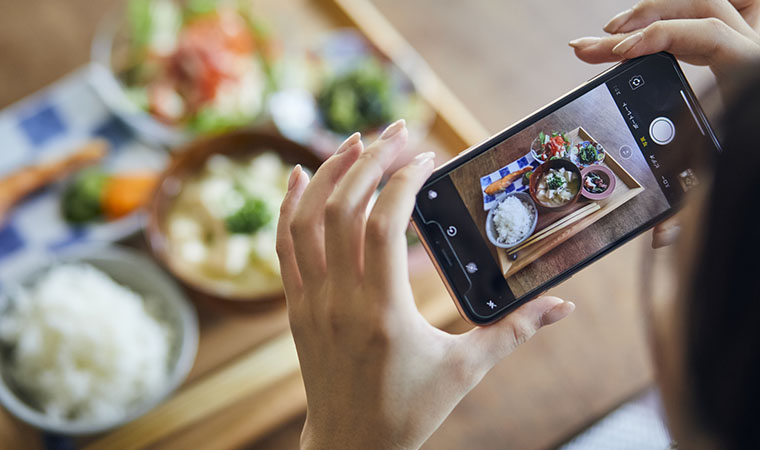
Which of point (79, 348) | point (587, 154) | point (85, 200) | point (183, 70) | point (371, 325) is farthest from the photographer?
point (183, 70)

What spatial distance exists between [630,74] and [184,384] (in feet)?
2.53

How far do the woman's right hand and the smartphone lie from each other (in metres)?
0.02

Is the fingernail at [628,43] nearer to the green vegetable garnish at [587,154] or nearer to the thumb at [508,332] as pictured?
the green vegetable garnish at [587,154]

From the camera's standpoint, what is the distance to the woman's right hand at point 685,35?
0.63m

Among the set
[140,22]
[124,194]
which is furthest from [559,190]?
[140,22]

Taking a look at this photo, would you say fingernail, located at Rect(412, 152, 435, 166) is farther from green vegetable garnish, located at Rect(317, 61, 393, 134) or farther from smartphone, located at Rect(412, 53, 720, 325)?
green vegetable garnish, located at Rect(317, 61, 393, 134)

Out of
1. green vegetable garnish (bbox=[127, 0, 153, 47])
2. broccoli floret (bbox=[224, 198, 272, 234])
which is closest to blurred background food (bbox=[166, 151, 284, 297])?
broccoli floret (bbox=[224, 198, 272, 234])

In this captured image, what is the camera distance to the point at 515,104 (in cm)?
126

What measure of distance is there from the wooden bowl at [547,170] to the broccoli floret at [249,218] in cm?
50

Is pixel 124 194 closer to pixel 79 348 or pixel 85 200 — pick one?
pixel 85 200

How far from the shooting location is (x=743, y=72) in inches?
16.1

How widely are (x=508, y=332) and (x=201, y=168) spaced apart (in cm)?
66

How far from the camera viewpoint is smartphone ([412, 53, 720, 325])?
648 mm

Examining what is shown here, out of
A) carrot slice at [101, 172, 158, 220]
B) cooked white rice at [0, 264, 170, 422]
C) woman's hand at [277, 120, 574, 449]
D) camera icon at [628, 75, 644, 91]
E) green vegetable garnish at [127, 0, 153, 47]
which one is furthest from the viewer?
green vegetable garnish at [127, 0, 153, 47]
